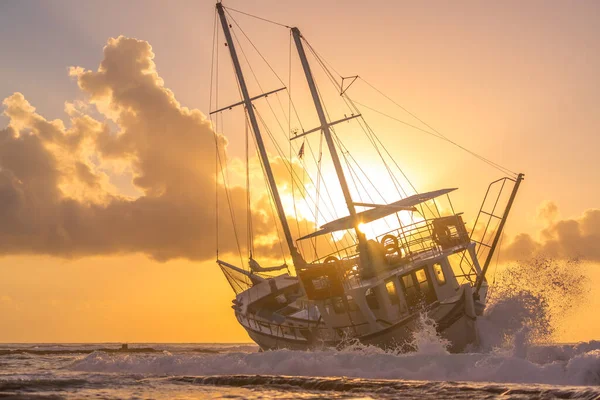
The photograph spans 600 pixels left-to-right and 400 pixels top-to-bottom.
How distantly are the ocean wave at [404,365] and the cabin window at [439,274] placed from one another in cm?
474

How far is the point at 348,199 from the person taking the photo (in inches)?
1326

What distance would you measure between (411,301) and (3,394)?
17306mm

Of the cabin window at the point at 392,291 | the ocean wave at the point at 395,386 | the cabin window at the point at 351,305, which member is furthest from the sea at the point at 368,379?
the cabin window at the point at 392,291

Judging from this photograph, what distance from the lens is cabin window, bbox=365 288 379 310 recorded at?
29.0 meters

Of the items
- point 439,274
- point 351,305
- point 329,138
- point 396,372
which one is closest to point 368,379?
point 396,372

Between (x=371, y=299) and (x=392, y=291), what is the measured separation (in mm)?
1043

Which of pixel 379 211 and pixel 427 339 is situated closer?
pixel 427 339

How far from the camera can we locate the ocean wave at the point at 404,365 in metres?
18.8

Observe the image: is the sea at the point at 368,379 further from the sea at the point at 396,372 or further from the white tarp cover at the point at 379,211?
the white tarp cover at the point at 379,211

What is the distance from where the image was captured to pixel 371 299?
29125 mm

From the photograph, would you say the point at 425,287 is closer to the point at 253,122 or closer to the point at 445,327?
the point at 445,327

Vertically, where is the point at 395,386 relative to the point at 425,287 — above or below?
below

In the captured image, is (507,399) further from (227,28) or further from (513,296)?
(227,28)

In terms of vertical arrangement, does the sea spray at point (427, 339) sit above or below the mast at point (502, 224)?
below
